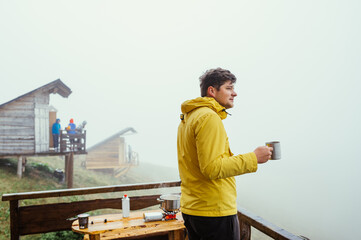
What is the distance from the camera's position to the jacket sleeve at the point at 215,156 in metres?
1.53

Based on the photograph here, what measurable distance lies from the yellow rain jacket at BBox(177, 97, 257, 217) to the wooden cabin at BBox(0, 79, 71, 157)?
1429cm

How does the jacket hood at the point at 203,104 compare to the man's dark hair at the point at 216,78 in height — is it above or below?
below

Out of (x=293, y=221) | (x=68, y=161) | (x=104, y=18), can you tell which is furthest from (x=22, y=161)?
(x=104, y=18)

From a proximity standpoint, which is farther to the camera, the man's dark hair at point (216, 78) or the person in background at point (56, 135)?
the person in background at point (56, 135)

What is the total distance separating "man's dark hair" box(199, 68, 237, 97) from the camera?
1.83 m

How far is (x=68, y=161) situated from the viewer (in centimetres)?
1484

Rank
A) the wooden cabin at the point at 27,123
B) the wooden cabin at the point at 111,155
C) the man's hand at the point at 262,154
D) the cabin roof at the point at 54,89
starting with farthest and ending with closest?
the wooden cabin at the point at 111,155
the cabin roof at the point at 54,89
the wooden cabin at the point at 27,123
the man's hand at the point at 262,154

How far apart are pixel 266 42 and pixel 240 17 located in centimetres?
3793

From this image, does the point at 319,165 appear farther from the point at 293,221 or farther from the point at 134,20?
the point at 134,20

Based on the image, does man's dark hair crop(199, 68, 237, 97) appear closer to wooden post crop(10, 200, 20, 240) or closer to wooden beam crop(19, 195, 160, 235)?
wooden beam crop(19, 195, 160, 235)

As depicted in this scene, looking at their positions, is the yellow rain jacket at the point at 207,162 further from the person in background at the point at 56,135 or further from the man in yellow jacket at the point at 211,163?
the person in background at the point at 56,135

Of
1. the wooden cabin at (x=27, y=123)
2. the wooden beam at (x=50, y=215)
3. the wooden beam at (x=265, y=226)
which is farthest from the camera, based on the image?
the wooden cabin at (x=27, y=123)

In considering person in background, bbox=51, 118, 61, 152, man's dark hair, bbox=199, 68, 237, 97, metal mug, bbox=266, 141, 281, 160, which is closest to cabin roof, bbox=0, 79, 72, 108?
person in background, bbox=51, 118, 61, 152

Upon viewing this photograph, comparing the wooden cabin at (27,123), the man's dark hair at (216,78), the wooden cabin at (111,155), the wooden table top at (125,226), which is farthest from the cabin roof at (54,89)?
the man's dark hair at (216,78)
